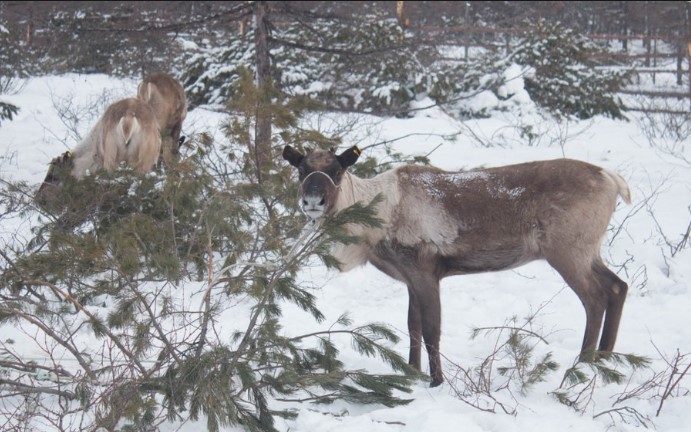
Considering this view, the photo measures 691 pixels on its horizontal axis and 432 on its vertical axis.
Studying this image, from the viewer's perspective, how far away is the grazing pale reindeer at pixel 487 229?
5492mm

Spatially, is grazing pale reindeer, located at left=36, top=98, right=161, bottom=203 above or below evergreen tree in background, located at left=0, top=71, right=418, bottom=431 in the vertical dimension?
above

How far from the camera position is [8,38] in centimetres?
1548

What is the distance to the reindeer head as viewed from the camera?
5.22 metres

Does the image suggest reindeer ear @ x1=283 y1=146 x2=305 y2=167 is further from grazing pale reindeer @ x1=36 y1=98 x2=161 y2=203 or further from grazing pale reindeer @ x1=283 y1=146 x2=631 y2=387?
grazing pale reindeer @ x1=36 y1=98 x2=161 y2=203

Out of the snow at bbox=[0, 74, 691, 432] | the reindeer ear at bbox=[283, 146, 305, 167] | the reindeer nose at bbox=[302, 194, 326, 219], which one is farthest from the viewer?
the reindeer ear at bbox=[283, 146, 305, 167]

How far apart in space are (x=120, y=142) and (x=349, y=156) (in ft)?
14.0

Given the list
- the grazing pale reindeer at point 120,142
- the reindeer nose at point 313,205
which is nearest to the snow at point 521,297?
the reindeer nose at point 313,205

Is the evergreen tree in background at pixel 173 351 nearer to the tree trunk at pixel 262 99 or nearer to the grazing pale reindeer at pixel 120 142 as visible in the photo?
the tree trunk at pixel 262 99

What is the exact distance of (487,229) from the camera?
18.4ft

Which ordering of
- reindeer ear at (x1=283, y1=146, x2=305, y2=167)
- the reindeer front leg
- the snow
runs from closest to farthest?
the snow, the reindeer front leg, reindeer ear at (x1=283, y1=146, x2=305, y2=167)

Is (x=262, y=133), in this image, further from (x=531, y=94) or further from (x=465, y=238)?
(x=531, y=94)

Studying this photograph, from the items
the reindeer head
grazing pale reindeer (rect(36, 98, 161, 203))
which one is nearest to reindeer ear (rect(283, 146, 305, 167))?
the reindeer head

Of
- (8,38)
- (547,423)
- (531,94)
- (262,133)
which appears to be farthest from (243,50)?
(547,423)

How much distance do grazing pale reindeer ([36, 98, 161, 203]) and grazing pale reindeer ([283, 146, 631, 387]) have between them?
12.7 feet
